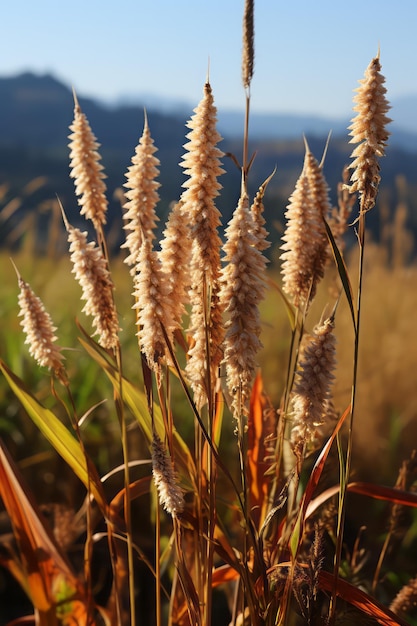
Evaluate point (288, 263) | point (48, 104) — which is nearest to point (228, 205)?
point (288, 263)

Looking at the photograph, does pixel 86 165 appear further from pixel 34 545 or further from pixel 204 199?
pixel 34 545

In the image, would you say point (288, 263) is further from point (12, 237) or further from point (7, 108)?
point (7, 108)

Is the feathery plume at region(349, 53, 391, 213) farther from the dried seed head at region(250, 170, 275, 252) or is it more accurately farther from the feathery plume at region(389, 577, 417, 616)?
the feathery plume at region(389, 577, 417, 616)

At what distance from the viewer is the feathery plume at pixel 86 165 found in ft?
2.50

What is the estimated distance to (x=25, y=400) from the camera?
898 mm

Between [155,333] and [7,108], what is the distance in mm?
44058

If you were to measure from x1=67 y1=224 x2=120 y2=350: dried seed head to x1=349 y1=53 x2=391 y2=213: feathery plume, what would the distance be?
0.29 meters

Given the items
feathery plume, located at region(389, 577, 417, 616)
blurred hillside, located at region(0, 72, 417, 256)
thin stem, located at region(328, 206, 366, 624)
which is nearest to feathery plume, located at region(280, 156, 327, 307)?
thin stem, located at region(328, 206, 366, 624)

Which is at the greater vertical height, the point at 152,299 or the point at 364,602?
the point at 152,299

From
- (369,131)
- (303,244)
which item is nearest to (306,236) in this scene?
(303,244)

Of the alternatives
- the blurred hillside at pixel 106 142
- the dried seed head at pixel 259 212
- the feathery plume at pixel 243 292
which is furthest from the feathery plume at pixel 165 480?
the blurred hillside at pixel 106 142

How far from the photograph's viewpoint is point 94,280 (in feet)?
2.47

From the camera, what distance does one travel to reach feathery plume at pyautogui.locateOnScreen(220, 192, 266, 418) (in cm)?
66

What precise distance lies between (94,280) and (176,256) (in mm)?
98
